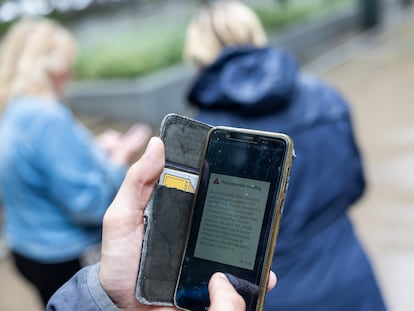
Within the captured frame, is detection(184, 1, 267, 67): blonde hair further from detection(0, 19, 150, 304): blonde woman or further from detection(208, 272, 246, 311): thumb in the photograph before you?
detection(208, 272, 246, 311): thumb

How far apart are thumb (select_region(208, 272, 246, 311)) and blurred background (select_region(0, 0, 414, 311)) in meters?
3.09

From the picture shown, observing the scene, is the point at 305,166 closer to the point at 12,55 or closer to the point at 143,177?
the point at 143,177

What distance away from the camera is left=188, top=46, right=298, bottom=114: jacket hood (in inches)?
84.7

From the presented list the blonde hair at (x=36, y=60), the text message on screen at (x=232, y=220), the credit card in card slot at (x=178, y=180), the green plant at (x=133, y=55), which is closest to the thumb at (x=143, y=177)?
the credit card in card slot at (x=178, y=180)

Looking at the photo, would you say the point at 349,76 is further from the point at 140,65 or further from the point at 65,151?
the point at 65,151

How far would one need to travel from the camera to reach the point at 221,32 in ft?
8.24

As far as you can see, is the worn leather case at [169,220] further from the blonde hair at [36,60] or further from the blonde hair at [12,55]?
the blonde hair at [12,55]

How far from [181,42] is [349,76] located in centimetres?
286

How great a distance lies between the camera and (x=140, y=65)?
8.52 m

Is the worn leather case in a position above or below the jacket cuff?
above

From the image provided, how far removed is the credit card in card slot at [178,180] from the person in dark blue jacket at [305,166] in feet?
3.03

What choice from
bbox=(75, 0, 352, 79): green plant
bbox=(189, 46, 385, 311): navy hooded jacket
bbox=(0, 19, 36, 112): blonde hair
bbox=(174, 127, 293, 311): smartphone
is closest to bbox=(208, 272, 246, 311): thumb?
bbox=(174, 127, 293, 311): smartphone

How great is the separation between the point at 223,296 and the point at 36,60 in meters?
2.18

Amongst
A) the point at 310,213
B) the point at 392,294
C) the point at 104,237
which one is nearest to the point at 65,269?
the point at 310,213
